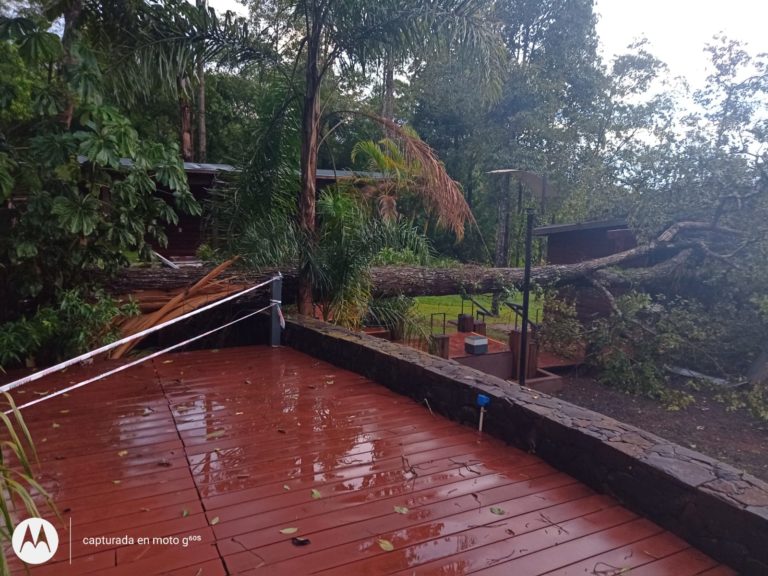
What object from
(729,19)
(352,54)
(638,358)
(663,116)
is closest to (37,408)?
(352,54)

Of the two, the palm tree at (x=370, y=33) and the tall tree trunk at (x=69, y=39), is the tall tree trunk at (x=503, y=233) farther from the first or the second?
the tall tree trunk at (x=69, y=39)

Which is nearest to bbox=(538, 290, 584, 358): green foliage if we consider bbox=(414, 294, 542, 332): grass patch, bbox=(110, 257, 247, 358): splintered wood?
bbox=(414, 294, 542, 332): grass patch

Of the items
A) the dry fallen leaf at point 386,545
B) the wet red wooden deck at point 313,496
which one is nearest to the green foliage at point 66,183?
the wet red wooden deck at point 313,496

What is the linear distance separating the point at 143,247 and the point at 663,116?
25.3ft

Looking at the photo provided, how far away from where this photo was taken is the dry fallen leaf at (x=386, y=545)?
2043mm

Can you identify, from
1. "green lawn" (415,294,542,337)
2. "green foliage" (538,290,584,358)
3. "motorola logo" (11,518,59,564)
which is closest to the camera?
"motorola logo" (11,518,59,564)

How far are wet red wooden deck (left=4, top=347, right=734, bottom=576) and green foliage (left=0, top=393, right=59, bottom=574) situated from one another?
13cm

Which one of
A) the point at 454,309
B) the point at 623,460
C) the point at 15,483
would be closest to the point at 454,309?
the point at 454,309

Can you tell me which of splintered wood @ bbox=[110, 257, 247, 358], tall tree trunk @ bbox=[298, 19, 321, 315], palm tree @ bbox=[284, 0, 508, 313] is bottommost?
splintered wood @ bbox=[110, 257, 247, 358]

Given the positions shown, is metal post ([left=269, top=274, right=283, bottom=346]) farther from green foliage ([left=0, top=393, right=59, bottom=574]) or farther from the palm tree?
green foliage ([left=0, top=393, right=59, bottom=574])

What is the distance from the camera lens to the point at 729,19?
24.7 feet

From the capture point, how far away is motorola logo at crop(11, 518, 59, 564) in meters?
1.86

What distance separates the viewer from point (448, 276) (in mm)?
7664

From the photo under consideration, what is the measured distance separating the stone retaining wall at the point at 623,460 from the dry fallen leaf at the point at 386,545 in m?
1.14
